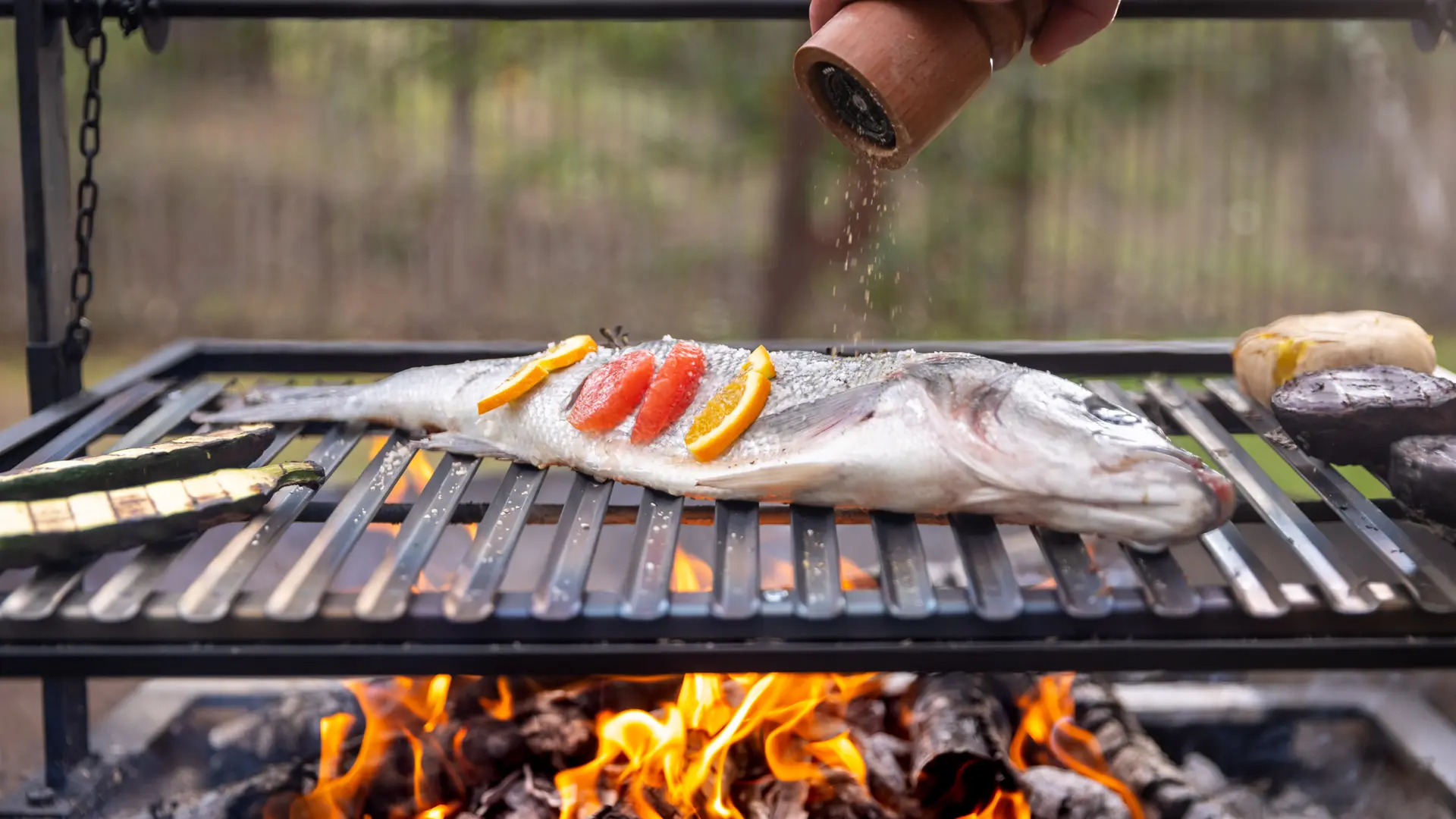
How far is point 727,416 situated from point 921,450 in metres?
0.42

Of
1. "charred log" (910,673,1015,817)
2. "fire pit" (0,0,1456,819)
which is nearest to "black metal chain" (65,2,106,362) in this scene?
"fire pit" (0,0,1456,819)

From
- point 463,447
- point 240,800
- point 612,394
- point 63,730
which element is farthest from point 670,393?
point 63,730

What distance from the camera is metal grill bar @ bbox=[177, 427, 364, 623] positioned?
5.82 ft

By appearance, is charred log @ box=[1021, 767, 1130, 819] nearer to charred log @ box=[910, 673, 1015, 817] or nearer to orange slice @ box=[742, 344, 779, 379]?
charred log @ box=[910, 673, 1015, 817]

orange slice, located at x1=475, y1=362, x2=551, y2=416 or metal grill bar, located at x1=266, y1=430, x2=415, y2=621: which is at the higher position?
orange slice, located at x1=475, y1=362, x2=551, y2=416

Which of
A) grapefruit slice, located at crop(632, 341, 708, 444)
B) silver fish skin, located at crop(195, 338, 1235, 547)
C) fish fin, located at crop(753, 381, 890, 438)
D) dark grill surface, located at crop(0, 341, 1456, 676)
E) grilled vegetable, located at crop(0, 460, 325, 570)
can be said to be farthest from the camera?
grapefruit slice, located at crop(632, 341, 708, 444)

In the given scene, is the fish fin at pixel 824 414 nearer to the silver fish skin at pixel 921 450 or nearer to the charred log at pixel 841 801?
the silver fish skin at pixel 921 450

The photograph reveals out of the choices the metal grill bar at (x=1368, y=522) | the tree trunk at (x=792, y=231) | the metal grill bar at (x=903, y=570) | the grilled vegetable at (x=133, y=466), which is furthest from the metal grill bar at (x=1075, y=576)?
the tree trunk at (x=792, y=231)

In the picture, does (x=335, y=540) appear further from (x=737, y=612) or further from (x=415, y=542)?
(x=737, y=612)

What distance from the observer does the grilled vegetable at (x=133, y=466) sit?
2051 millimetres

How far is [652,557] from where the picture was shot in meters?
1.98

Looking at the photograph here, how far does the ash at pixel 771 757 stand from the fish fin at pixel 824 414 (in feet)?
2.12

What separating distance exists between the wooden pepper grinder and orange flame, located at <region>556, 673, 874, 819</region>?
1.20 metres

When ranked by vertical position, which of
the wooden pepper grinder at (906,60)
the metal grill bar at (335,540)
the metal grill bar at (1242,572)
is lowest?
the metal grill bar at (335,540)
